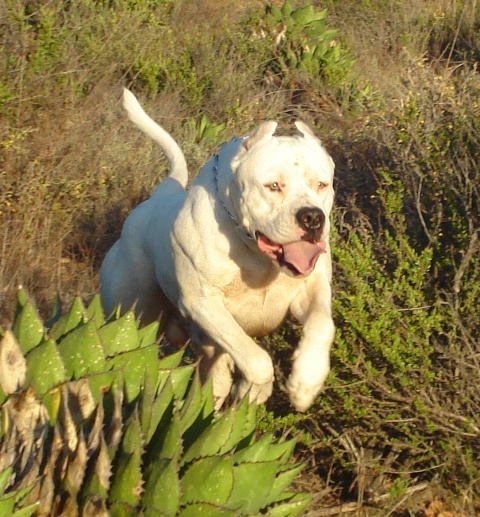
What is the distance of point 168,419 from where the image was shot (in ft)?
11.1

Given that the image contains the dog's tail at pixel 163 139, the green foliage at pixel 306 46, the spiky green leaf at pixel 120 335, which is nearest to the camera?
the spiky green leaf at pixel 120 335

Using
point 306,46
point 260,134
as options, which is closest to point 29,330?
point 260,134

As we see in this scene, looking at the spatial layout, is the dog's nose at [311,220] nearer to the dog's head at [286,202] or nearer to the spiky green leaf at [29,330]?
the dog's head at [286,202]

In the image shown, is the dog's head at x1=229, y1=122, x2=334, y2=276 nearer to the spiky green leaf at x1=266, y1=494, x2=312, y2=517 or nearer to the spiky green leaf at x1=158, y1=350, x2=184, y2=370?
the spiky green leaf at x1=158, y1=350, x2=184, y2=370

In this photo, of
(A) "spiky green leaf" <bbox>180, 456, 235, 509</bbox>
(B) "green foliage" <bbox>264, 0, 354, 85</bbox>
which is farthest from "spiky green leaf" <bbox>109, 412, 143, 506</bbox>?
(B) "green foliage" <bbox>264, 0, 354, 85</bbox>

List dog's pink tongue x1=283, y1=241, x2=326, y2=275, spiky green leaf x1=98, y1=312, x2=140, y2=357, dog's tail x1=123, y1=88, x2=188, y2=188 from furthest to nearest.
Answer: dog's tail x1=123, y1=88, x2=188, y2=188, dog's pink tongue x1=283, y1=241, x2=326, y2=275, spiky green leaf x1=98, y1=312, x2=140, y2=357

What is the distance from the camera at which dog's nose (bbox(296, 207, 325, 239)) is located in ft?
13.8

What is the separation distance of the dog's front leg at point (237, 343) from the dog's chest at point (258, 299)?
105 mm

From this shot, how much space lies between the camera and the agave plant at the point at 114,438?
3.04 metres

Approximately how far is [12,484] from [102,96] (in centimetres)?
558

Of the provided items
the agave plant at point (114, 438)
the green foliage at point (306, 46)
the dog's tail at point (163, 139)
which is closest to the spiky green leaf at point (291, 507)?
the agave plant at point (114, 438)

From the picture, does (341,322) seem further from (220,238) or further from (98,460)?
(98,460)

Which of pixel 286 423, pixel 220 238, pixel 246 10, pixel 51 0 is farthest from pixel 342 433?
pixel 246 10

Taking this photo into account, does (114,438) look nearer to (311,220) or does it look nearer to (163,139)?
(311,220)
